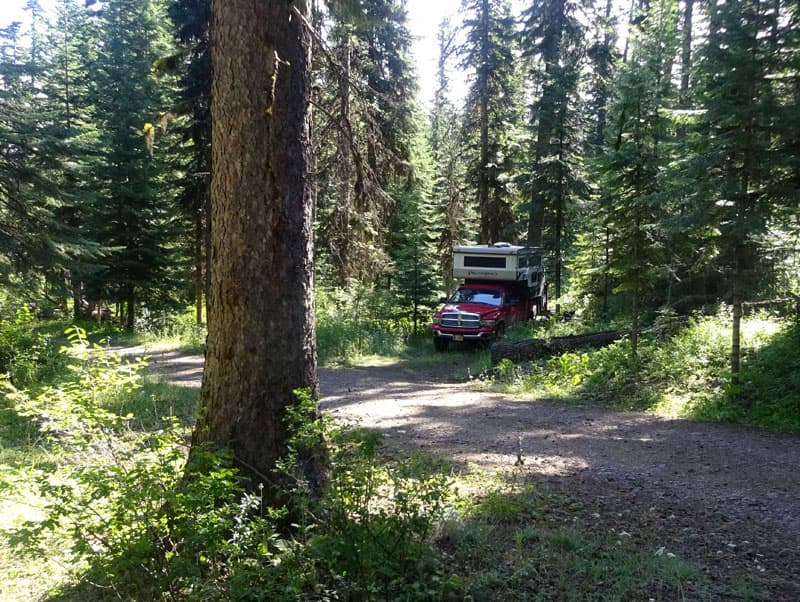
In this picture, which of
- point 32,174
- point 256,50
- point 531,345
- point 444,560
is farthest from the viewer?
point 531,345

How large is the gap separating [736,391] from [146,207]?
2144 centimetres

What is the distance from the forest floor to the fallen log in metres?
2.79

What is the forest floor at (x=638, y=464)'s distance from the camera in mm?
4375

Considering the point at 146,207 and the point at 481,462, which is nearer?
the point at 481,462

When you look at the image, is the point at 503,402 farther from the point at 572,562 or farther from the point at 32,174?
the point at 32,174

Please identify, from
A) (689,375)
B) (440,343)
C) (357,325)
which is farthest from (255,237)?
(357,325)

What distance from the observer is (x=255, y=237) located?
424 centimetres

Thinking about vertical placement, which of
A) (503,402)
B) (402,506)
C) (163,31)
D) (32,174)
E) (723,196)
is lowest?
(503,402)

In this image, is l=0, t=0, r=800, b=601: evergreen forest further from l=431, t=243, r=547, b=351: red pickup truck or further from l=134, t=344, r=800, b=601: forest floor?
l=431, t=243, r=547, b=351: red pickup truck

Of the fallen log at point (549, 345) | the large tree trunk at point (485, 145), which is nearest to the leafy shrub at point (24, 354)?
the fallen log at point (549, 345)

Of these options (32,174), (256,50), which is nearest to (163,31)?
(32,174)

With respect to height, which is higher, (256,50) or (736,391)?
(256,50)

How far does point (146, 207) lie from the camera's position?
76.0 feet

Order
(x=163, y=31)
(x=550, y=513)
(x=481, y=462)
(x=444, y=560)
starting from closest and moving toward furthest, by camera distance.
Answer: (x=444, y=560) → (x=550, y=513) → (x=481, y=462) → (x=163, y=31)
